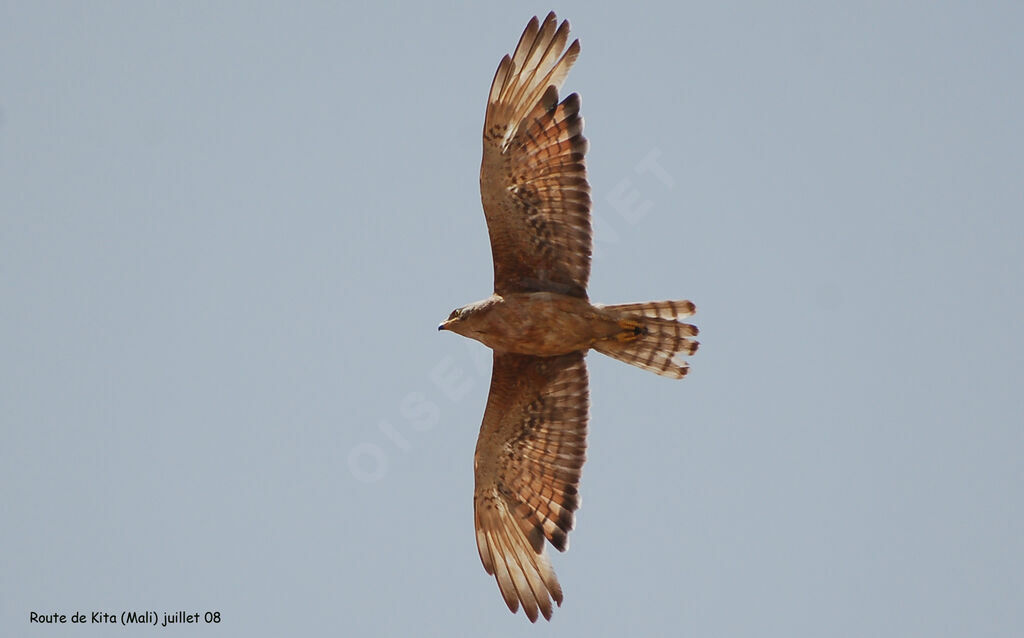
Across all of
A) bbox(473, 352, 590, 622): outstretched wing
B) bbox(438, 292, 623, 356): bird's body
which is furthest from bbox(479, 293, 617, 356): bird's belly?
bbox(473, 352, 590, 622): outstretched wing

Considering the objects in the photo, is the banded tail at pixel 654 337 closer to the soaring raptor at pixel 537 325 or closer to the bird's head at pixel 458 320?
the soaring raptor at pixel 537 325

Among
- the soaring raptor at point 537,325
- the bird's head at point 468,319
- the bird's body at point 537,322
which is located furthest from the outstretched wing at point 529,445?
the bird's head at point 468,319

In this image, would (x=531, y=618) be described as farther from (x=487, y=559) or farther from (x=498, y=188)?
(x=498, y=188)

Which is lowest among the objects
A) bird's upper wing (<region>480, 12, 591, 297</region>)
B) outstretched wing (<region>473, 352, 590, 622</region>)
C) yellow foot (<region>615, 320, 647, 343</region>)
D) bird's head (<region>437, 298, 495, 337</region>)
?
outstretched wing (<region>473, 352, 590, 622</region>)

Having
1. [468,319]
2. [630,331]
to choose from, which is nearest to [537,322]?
[468,319]

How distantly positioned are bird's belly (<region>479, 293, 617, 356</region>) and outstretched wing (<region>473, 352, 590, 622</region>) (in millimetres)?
452

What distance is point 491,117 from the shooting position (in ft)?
47.1

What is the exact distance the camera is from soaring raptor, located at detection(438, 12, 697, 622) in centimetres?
1438

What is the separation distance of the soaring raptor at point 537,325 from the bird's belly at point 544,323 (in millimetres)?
12

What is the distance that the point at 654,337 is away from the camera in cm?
1482

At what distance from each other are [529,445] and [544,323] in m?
1.35

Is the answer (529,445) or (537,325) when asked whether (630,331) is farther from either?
(529,445)

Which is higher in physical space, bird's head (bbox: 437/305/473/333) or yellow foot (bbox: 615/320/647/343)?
bird's head (bbox: 437/305/473/333)

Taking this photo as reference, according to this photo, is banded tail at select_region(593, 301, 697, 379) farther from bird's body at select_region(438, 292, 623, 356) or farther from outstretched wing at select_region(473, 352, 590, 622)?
outstretched wing at select_region(473, 352, 590, 622)
